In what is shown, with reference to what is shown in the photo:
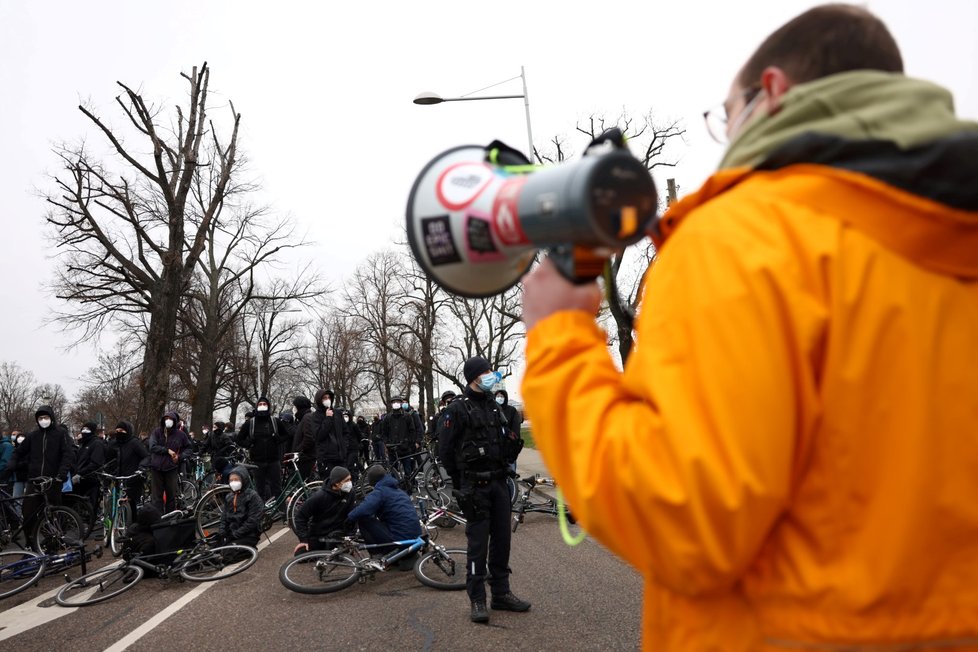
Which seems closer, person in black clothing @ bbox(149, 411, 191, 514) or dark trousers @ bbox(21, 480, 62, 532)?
dark trousers @ bbox(21, 480, 62, 532)

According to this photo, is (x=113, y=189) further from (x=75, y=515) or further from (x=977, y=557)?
(x=977, y=557)

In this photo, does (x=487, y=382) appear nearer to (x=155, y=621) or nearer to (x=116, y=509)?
(x=155, y=621)

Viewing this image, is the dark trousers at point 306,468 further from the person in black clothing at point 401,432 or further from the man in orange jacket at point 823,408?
the man in orange jacket at point 823,408

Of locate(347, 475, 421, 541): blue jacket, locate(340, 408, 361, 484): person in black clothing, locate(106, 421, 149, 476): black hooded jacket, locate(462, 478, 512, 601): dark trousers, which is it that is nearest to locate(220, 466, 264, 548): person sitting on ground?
locate(347, 475, 421, 541): blue jacket

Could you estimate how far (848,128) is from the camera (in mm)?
939

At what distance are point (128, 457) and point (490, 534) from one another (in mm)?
8559

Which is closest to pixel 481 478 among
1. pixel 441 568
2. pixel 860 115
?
pixel 441 568

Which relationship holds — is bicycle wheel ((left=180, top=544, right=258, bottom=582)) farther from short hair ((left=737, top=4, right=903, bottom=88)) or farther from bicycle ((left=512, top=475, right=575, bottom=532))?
short hair ((left=737, top=4, right=903, bottom=88))

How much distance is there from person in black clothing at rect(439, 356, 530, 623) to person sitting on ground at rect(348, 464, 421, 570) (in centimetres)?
145

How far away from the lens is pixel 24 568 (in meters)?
8.16

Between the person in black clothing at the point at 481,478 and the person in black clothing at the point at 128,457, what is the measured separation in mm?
7650

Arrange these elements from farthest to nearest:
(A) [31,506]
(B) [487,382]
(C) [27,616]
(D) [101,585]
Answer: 1. (A) [31,506]
2. (D) [101,585]
3. (C) [27,616]
4. (B) [487,382]

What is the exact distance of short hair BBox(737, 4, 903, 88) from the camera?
1.12 metres

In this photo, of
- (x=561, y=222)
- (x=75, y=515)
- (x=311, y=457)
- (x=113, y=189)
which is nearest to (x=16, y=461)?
(x=75, y=515)
